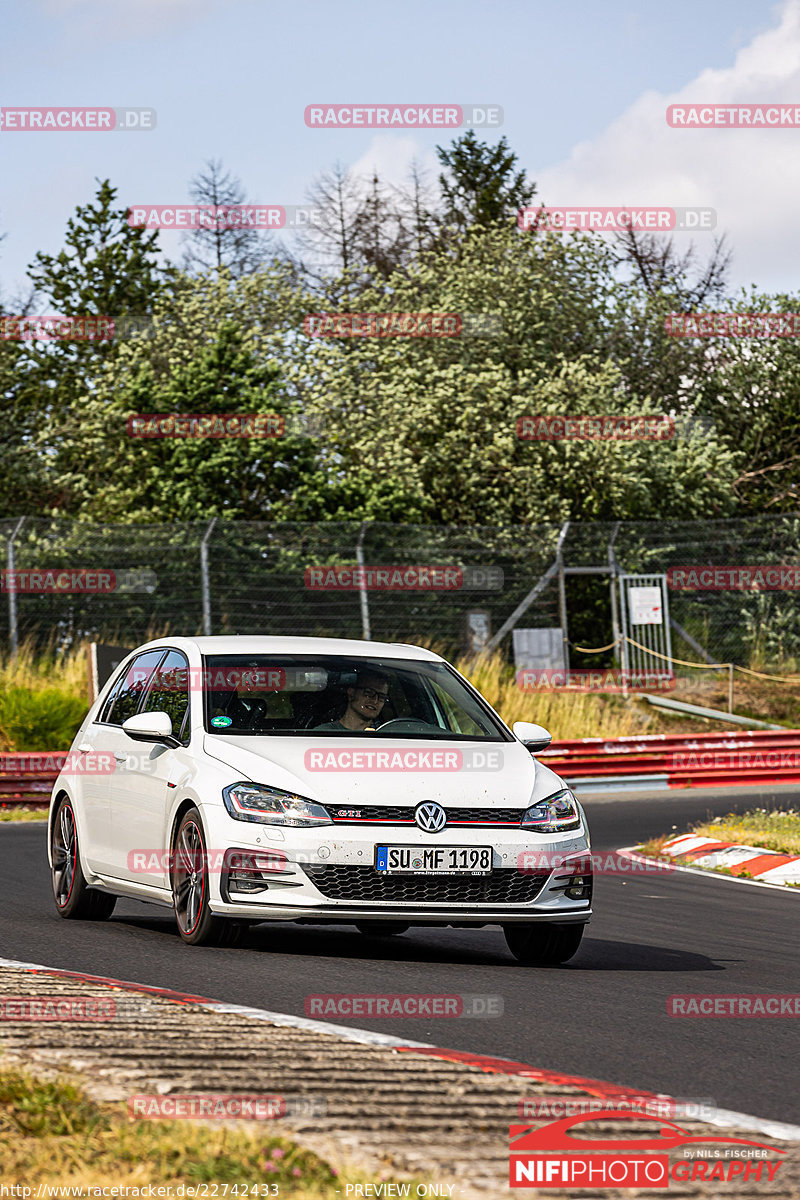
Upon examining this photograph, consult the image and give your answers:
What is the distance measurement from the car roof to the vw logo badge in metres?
1.65

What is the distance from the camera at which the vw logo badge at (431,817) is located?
8.10 meters

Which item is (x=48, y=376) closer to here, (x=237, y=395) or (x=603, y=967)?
(x=237, y=395)

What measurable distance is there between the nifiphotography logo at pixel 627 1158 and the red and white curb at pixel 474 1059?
28 centimetres

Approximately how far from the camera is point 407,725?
9242 mm

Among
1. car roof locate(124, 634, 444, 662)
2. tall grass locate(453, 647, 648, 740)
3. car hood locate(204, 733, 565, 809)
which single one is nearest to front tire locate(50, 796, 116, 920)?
car roof locate(124, 634, 444, 662)

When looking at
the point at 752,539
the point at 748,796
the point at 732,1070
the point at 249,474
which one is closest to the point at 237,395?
the point at 249,474

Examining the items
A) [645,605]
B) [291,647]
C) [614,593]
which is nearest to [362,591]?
[614,593]

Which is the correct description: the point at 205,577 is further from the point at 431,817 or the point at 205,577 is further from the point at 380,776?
the point at 431,817

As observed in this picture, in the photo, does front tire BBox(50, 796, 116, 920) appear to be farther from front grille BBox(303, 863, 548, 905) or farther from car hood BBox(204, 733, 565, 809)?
front grille BBox(303, 863, 548, 905)

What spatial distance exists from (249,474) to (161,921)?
22.4 meters

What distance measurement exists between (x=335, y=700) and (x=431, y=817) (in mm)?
1460

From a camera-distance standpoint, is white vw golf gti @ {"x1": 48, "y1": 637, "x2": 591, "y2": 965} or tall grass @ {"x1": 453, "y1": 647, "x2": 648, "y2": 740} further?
tall grass @ {"x1": 453, "y1": 647, "x2": 648, "y2": 740}

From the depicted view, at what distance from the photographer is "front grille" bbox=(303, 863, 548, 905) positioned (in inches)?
316

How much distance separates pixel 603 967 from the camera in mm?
8766
